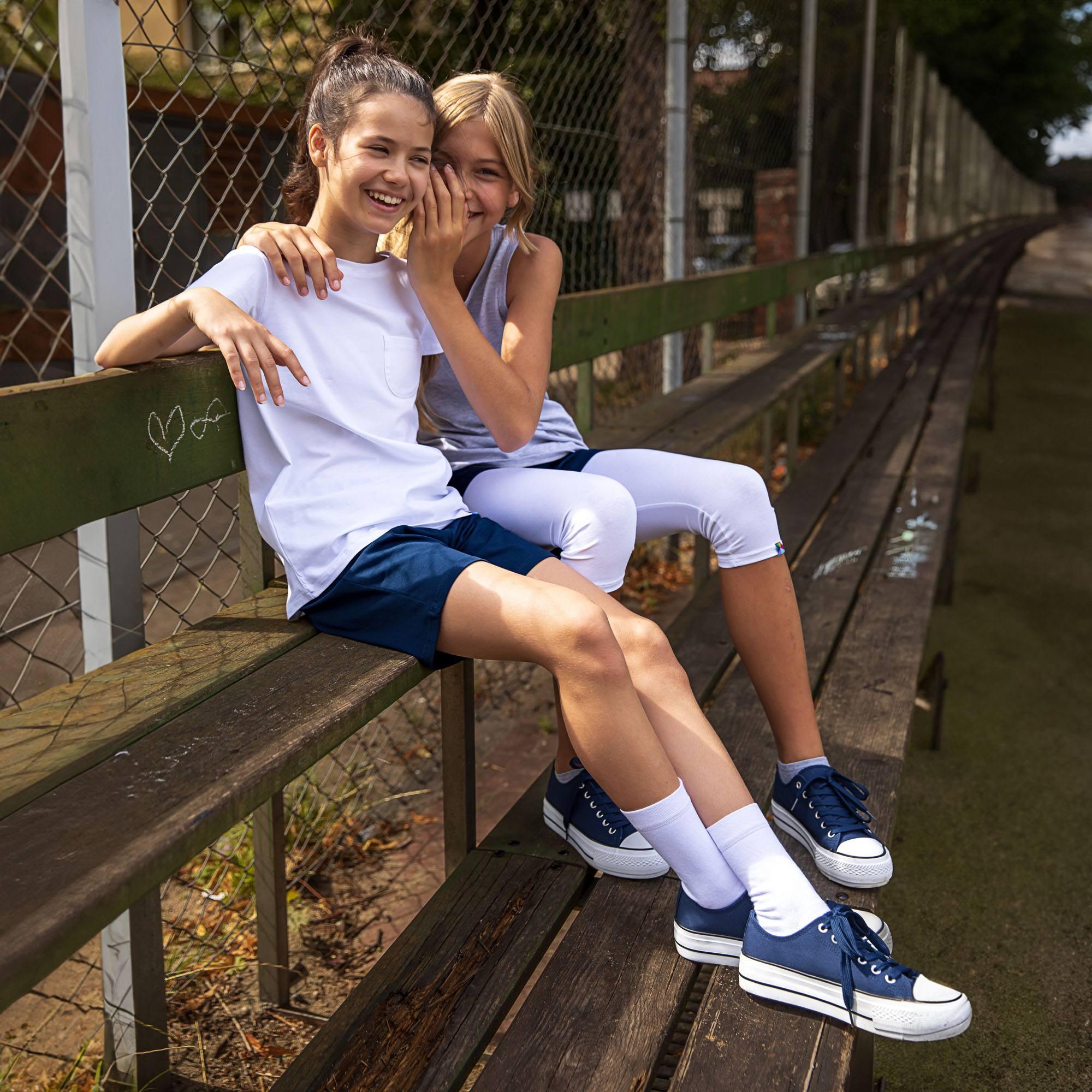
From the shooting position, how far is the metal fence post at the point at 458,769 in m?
2.15

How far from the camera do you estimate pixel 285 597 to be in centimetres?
212

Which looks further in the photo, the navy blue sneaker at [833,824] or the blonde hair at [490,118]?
the blonde hair at [490,118]

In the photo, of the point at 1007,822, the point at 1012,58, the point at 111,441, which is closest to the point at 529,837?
the point at 111,441

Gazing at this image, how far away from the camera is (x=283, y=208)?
321 centimetres

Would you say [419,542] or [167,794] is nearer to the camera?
[167,794]

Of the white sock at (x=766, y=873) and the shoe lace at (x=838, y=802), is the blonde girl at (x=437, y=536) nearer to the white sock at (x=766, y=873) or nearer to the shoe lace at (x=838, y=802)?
the white sock at (x=766, y=873)

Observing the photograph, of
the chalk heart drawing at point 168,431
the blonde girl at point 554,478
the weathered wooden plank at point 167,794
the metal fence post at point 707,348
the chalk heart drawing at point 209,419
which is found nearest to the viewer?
the weathered wooden plank at point 167,794

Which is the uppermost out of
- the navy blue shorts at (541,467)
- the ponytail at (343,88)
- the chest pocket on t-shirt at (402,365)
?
the ponytail at (343,88)

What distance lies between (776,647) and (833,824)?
356 mm

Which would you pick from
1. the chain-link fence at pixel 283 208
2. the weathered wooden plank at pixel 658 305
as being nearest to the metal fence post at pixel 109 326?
the chain-link fence at pixel 283 208

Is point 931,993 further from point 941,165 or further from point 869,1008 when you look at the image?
point 941,165

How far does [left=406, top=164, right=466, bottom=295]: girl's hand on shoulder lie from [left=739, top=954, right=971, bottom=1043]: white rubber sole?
1215 mm

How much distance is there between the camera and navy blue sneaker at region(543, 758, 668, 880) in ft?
6.17

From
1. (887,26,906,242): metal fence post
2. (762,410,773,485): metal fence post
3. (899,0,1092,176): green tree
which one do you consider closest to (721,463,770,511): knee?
(762,410,773,485): metal fence post
